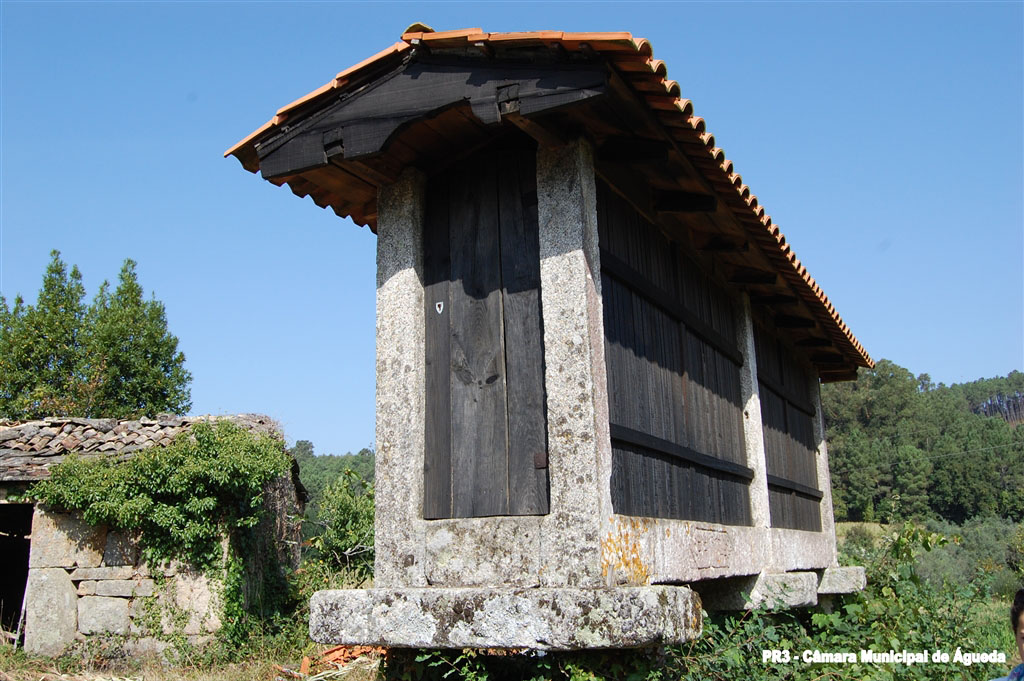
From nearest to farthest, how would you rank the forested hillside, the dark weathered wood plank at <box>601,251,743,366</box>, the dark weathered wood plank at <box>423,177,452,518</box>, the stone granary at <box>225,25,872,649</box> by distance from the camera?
the stone granary at <box>225,25,872,649</box>, the dark weathered wood plank at <box>423,177,452,518</box>, the dark weathered wood plank at <box>601,251,743,366</box>, the forested hillside

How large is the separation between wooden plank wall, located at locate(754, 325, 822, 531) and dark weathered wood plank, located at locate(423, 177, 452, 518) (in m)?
3.40

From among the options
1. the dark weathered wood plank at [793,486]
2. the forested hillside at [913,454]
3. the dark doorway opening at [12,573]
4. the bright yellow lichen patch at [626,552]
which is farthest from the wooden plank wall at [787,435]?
the forested hillside at [913,454]

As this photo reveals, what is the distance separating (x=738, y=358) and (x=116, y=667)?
605 centimetres

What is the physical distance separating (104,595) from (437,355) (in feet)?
18.9

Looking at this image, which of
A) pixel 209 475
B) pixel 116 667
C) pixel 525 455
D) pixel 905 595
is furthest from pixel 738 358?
pixel 116 667

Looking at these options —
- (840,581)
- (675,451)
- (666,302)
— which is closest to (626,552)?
(675,451)

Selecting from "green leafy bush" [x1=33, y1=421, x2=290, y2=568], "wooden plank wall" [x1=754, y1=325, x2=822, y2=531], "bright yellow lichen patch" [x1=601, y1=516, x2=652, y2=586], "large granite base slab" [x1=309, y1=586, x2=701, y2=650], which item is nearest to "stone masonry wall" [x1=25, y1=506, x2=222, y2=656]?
"green leafy bush" [x1=33, y1=421, x2=290, y2=568]

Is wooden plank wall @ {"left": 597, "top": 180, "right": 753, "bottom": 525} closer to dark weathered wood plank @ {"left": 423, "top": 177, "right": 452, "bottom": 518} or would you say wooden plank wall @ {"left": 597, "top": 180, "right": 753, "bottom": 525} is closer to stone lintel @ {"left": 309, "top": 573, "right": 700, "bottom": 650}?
stone lintel @ {"left": 309, "top": 573, "right": 700, "bottom": 650}

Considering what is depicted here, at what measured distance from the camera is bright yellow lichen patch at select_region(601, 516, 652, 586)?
127 inches

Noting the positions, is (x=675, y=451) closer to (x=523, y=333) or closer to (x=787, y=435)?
(x=523, y=333)

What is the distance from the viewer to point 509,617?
3.09 m

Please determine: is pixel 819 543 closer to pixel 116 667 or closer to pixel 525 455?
pixel 525 455

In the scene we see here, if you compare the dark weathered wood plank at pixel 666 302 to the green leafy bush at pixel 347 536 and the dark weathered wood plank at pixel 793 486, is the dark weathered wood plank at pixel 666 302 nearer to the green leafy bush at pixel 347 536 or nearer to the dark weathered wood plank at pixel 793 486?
the dark weathered wood plank at pixel 793 486

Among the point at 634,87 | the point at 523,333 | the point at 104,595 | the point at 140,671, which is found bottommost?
the point at 140,671
